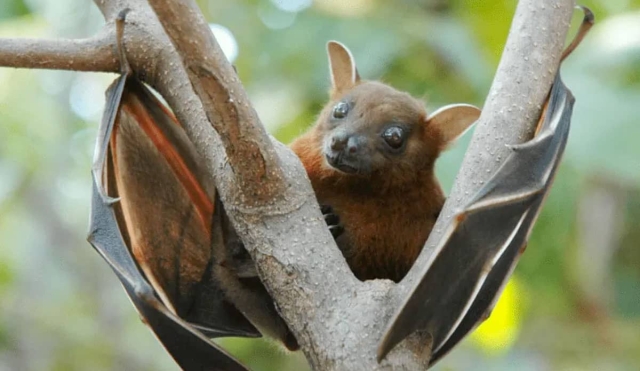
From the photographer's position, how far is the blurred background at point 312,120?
5434 mm

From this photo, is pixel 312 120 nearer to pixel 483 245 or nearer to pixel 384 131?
pixel 384 131

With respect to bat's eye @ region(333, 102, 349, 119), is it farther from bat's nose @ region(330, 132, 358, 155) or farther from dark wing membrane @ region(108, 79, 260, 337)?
dark wing membrane @ region(108, 79, 260, 337)

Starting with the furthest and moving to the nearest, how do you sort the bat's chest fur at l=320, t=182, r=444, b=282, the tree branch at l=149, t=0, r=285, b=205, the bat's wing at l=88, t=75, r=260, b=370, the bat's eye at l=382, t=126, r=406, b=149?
the bat's eye at l=382, t=126, r=406, b=149 → the bat's chest fur at l=320, t=182, r=444, b=282 → the bat's wing at l=88, t=75, r=260, b=370 → the tree branch at l=149, t=0, r=285, b=205

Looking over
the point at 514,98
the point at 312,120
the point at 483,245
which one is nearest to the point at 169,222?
the point at 483,245

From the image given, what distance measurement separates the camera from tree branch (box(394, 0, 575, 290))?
2.95 metres

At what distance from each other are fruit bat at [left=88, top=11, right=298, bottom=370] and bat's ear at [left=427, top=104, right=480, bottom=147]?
1.18 metres

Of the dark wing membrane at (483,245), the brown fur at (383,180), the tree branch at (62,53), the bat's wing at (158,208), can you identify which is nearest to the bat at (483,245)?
the dark wing membrane at (483,245)

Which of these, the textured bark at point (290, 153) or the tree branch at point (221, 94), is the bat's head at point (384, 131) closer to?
the textured bark at point (290, 153)

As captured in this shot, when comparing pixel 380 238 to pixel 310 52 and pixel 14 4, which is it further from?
pixel 14 4

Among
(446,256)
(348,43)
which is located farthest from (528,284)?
(446,256)

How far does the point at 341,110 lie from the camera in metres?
4.36

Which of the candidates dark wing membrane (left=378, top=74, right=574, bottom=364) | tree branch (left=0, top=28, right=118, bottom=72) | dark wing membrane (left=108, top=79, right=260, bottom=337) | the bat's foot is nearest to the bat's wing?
dark wing membrane (left=108, top=79, right=260, bottom=337)

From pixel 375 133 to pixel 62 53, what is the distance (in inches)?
62.3

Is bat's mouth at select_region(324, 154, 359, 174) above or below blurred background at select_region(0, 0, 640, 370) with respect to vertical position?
above
